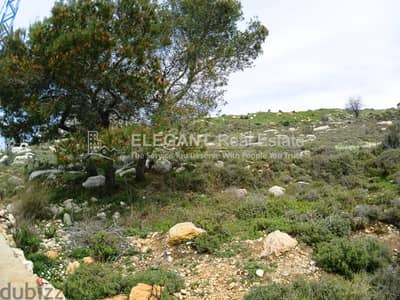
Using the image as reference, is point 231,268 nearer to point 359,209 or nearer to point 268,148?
point 359,209

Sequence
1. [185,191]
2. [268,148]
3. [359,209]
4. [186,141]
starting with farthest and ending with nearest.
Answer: [268,148], [185,191], [186,141], [359,209]

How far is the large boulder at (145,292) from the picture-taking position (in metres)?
4.67

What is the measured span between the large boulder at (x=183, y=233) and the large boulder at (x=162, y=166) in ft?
15.0

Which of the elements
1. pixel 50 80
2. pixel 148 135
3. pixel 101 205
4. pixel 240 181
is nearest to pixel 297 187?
pixel 240 181

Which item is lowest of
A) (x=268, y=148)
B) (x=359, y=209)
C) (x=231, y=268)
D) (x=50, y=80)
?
(x=231, y=268)

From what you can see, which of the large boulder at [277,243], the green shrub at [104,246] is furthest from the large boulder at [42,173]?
the large boulder at [277,243]

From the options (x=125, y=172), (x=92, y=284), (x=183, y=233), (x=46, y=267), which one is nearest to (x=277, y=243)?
(x=183, y=233)

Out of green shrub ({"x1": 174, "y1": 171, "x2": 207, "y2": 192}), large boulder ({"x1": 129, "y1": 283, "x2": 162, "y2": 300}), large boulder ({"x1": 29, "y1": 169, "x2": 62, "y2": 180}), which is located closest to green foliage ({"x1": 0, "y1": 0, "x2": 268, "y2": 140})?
green shrub ({"x1": 174, "y1": 171, "x2": 207, "y2": 192})

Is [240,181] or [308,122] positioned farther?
[308,122]

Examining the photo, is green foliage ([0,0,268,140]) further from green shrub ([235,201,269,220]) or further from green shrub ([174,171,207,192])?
green shrub ([235,201,269,220])

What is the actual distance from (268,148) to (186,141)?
5195 millimetres

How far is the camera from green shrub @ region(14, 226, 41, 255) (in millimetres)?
6006

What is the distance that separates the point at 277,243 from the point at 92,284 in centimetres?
283

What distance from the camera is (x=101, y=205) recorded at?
8.75 meters
